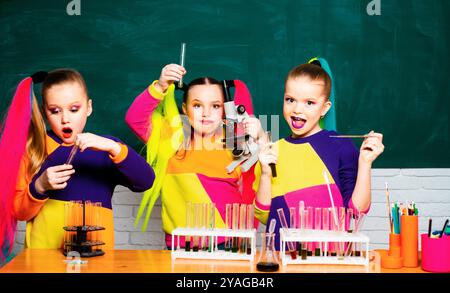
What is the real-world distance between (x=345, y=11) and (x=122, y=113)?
135cm

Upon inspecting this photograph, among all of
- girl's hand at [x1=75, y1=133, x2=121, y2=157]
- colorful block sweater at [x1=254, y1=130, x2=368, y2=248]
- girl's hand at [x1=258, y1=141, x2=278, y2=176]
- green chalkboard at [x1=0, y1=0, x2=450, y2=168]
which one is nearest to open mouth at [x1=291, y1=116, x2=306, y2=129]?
colorful block sweater at [x1=254, y1=130, x2=368, y2=248]

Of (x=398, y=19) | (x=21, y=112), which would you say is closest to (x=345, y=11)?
(x=398, y=19)

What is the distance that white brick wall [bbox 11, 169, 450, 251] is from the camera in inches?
140

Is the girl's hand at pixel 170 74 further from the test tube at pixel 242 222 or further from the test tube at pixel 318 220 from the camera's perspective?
the test tube at pixel 318 220

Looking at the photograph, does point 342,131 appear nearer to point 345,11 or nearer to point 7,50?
point 345,11

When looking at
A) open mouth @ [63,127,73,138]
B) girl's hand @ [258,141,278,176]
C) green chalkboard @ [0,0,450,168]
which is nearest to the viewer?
girl's hand @ [258,141,278,176]

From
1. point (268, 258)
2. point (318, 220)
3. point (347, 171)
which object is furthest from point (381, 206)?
point (268, 258)

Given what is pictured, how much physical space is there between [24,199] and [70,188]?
192 millimetres

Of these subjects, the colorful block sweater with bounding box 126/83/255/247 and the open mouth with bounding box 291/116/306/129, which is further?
A: the colorful block sweater with bounding box 126/83/255/247

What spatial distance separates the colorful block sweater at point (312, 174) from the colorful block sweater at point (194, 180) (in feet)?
0.98

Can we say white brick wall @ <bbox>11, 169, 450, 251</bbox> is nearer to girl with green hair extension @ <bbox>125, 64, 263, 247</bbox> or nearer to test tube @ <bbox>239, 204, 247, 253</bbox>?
girl with green hair extension @ <bbox>125, 64, 263, 247</bbox>

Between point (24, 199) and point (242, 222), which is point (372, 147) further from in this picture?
point (24, 199)

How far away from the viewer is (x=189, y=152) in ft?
9.75

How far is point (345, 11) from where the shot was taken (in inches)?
139
